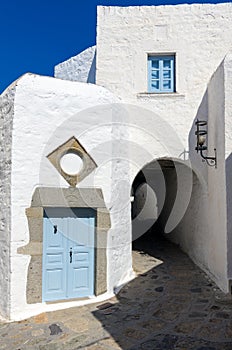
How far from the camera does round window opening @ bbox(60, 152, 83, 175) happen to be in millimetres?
6820

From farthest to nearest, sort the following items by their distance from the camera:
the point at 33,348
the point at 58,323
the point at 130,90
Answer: the point at 130,90 < the point at 58,323 < the point at 33,348

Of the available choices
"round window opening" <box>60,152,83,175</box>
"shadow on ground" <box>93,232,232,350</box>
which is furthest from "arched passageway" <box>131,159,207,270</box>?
"round window opening" <box>60,152,83,175</box>

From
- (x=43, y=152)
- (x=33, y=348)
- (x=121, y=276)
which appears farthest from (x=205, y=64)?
(x=33, y=348)

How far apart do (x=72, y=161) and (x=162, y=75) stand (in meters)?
3.79

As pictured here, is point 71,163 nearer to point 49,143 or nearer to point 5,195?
point 49,143

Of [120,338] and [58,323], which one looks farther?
[58,323]

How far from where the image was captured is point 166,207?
1197 centimetres

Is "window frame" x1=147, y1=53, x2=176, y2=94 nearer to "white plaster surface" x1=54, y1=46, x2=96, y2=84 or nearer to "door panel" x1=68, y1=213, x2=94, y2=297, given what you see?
"white plaster surface" x1=54, y1=46, x2=96, y2=84

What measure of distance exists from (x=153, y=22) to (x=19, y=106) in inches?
185

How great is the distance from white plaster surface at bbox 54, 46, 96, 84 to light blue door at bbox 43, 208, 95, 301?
5.38 metres

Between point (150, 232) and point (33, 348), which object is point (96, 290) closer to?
point (33, 348)

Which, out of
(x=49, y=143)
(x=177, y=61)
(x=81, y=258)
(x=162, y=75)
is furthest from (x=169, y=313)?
(x=177, y=61)

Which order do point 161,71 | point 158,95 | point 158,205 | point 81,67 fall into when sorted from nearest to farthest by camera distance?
point 158,95 < point 161,71 < point 81,67 < point 158,205

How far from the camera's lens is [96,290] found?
22.5ft
